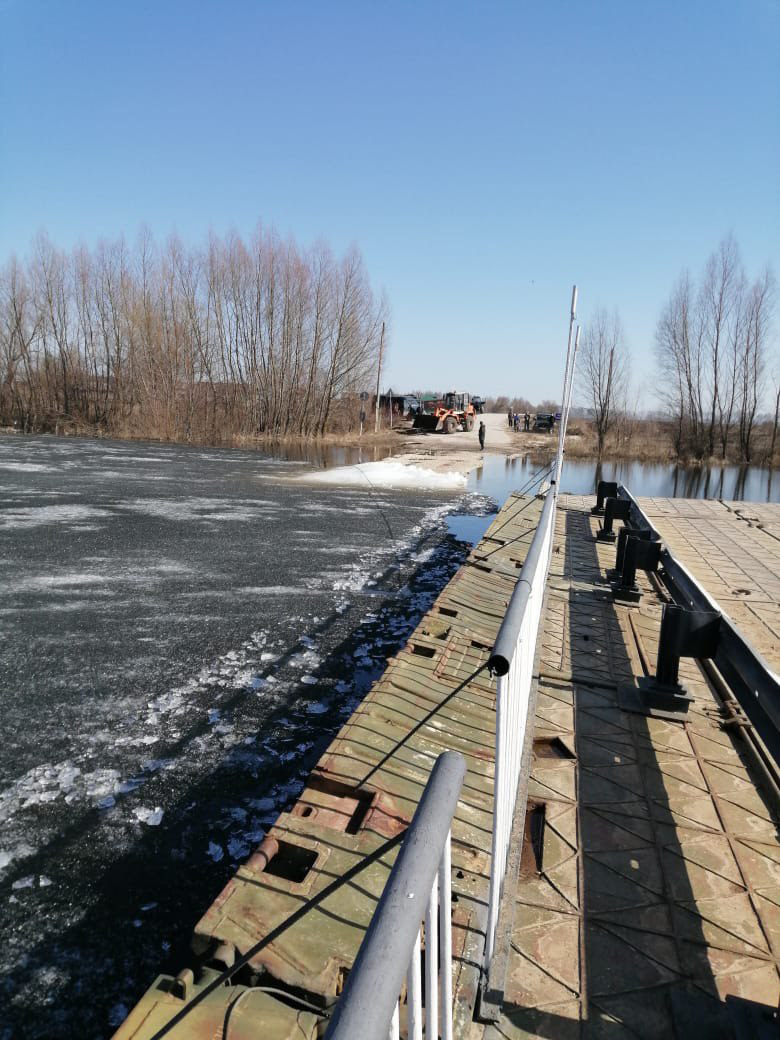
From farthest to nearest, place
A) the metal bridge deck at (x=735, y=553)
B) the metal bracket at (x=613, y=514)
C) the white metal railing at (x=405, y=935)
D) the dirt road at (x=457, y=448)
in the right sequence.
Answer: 1. the dirt road at (x=457, y=448)
2. the metal bracket at (x=613, y=514)
3. the metal bridge deck at (x=735, y=553)
4. the white metal railing at (x=405, y=935)

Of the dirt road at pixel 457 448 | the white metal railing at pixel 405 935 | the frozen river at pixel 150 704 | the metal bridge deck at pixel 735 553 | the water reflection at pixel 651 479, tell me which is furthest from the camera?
the dirt road at pixel 457 448

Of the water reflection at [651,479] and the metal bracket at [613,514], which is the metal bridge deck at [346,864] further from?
the water reflection at [651,479]

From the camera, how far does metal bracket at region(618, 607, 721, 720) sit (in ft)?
13.0

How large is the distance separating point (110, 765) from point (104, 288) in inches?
1917

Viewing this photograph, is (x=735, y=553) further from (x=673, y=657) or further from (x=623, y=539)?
(x=673, y=657)

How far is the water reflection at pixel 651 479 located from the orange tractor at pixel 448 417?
10643mm

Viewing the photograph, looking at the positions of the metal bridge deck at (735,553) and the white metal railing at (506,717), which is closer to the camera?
the white metal railing at (506,717)

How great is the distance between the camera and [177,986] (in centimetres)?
225

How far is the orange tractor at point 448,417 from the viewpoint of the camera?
46.6 m

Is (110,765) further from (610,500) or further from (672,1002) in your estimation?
(610,500)

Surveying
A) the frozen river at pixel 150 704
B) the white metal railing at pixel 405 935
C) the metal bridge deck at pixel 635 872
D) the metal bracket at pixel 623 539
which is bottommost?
the frozen river at pixel 150 704

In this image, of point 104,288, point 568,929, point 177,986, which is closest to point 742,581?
point 568,929

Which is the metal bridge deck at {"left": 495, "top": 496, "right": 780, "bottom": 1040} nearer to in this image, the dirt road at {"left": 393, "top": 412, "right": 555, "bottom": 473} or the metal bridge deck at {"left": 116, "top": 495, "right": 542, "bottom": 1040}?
the metal bridge deck at {"left": 116, "top": 495, "right": 542, "bottom": 1040}

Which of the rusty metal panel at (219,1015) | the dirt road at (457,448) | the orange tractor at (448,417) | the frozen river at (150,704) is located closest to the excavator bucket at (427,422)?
the orange tractor at (448,417)
